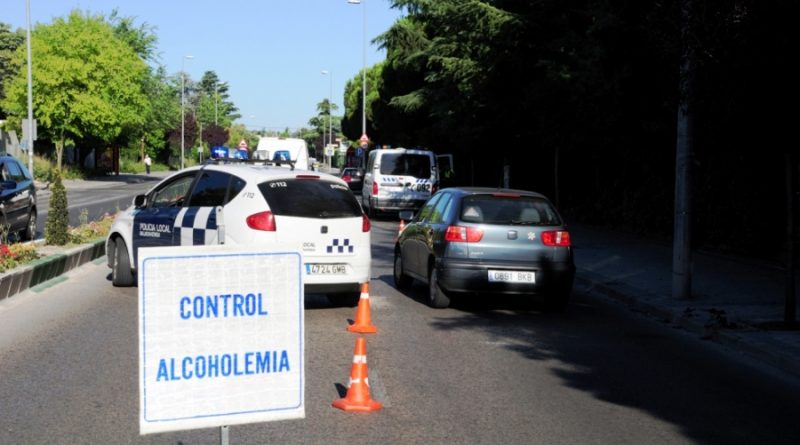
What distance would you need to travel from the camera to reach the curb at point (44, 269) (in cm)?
1166

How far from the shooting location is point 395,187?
28.9 meters

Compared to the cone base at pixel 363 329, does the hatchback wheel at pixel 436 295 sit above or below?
above

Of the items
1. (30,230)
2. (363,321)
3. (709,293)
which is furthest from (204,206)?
(30,230)

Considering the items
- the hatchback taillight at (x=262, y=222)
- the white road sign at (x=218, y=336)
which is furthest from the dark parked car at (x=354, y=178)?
the white road sign at (x=218, y=336)

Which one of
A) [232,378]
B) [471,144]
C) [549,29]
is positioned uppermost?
[549,29]

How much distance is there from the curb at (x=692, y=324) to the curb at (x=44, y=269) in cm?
789

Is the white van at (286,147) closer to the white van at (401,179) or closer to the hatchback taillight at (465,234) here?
the white van at (401,179)

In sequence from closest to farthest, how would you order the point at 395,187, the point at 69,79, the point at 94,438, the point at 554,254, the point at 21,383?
the point at 94,438
the point at 21,383
the point at 554,254
the point at 395,187
the point at 69,79

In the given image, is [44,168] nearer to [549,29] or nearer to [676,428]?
[549,29]

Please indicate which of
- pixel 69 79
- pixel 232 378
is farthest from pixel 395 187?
pixel 69 79

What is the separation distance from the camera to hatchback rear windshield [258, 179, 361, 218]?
424 inches

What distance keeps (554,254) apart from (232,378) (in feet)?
25.4

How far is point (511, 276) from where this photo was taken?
11.3m

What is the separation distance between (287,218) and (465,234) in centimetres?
219
